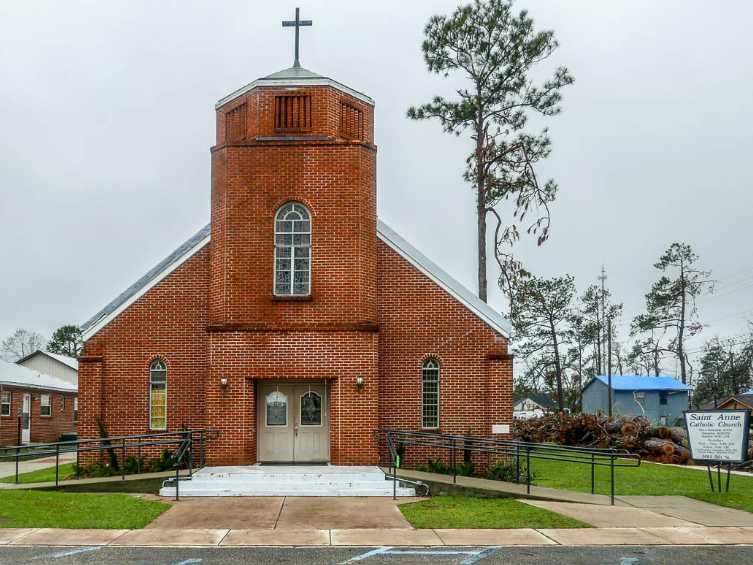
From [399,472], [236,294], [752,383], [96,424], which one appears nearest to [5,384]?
[96,424]

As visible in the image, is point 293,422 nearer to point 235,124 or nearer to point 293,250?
point 293,250

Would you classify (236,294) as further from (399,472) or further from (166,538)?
(166,538)

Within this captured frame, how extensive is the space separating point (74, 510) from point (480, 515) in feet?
21.8

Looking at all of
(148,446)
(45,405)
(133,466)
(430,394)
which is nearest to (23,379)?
(45,405)

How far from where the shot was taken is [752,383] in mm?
75000

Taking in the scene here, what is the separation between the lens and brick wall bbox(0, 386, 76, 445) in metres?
35.7

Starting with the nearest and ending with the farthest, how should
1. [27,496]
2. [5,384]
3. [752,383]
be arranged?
[27,496], [5,384], [752,383]

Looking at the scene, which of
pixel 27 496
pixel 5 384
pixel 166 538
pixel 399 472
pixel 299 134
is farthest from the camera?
pixel 5 384

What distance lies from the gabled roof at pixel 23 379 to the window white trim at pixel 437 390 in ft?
66.0

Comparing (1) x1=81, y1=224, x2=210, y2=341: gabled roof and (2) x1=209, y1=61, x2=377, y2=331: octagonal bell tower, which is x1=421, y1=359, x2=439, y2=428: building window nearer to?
(2) x1=209, y1=61, x2=377, y2=331: octagonal bell tower

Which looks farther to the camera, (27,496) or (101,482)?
(101,482)

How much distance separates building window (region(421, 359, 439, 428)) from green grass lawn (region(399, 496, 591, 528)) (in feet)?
15.5

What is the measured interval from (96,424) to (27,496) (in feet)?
16.5

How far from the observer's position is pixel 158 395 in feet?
70.3
